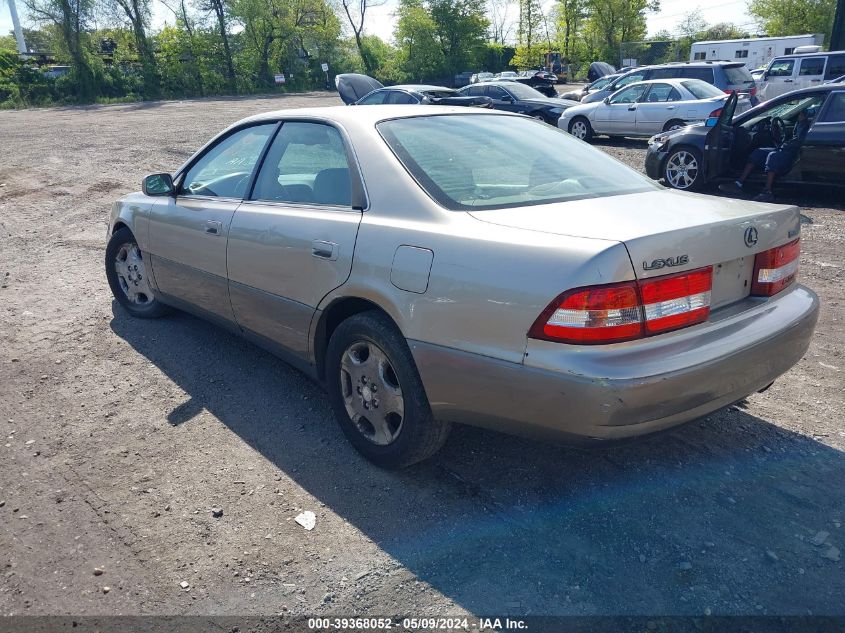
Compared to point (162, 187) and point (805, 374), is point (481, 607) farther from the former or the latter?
point (162, 187)

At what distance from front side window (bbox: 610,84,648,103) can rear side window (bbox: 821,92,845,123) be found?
6.61 metres

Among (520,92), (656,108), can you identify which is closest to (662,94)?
(656,108)

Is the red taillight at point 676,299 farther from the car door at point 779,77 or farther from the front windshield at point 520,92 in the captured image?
the car door at point 779,77

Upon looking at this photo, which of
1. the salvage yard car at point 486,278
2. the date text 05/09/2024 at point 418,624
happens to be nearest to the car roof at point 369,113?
the salvage yard car at point 486,278

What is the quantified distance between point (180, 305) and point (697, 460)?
3.34m

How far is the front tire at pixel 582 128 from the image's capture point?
15789 mm

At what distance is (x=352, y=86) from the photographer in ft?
69.4

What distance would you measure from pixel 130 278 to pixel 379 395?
3.07 meters

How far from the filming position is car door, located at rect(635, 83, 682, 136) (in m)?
14.1

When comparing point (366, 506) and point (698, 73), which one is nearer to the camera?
point (366, 506)

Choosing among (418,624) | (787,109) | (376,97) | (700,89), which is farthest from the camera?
(376,97)

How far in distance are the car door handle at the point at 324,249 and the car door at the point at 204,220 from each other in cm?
88

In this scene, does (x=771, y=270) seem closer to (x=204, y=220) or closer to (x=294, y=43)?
(x=204, y=220)

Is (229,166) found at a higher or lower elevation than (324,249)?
higher
